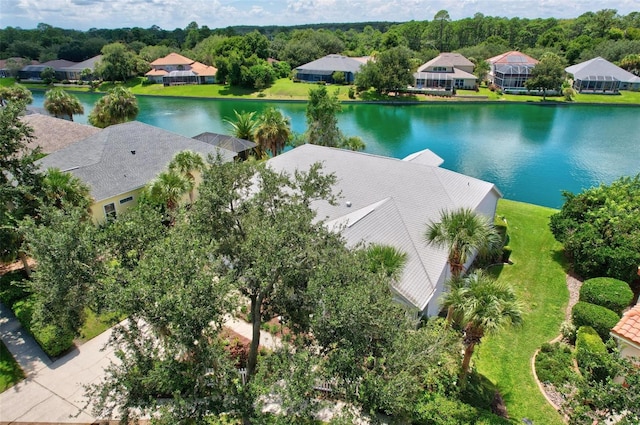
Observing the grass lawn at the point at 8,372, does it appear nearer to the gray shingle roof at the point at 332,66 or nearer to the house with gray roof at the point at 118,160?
the house with gray roof at the point at 118,160

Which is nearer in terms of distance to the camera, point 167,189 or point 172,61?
point 167,189

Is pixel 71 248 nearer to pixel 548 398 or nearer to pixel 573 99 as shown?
pixel 548 398

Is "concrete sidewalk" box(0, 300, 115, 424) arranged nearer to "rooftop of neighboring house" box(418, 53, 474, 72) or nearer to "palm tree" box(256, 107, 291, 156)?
"palm tree" box(256, 107, 291, 156)

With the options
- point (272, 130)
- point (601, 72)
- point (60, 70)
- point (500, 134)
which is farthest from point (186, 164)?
point (60, 70)

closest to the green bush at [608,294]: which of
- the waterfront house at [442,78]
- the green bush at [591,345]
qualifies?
the green bush at [591,345]

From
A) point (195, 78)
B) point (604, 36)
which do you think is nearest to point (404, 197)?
point (195, 78)

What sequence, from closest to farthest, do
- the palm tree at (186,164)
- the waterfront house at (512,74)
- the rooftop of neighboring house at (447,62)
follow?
the palm tree at (186,164), the waterfront house at (512,74), the rooftop of neighboring house at (447,62)

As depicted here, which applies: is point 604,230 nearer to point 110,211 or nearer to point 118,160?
point 110,211
